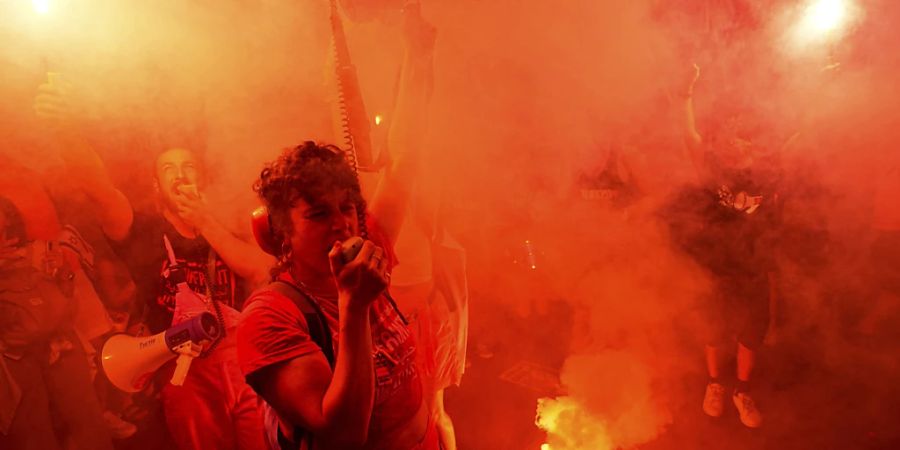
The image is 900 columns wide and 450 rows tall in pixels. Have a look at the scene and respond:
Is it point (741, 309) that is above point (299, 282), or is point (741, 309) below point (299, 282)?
below

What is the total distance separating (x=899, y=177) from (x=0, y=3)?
5.57 meters

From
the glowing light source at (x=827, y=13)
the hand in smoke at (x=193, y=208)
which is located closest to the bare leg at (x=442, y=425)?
the hand in smoke at (x=193, y=208)

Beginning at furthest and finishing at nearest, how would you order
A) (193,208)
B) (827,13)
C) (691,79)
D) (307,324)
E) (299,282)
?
(691,79) → (827,13) → (193,208) → (299,282) → (307,324)

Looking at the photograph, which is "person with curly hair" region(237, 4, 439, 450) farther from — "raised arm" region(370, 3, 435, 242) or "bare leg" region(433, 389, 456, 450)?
"bare leg" region(433, 389, 456, 450)

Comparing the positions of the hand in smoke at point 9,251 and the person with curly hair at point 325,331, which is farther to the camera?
the hand in smoke at point 9,251

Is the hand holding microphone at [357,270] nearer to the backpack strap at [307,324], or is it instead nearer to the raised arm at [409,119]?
the backpack strap at [307,324]

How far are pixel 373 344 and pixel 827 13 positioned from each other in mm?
3848

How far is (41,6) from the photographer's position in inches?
81.6

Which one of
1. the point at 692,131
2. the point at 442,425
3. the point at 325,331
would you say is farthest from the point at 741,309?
the point at 325,331

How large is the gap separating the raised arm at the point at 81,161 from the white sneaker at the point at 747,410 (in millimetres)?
4037

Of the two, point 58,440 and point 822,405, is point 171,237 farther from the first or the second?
point 822,405

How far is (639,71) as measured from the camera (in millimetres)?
3479

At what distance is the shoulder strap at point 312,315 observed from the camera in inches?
54.0

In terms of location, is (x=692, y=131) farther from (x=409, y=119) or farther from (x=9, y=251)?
(x=9, y=251)
